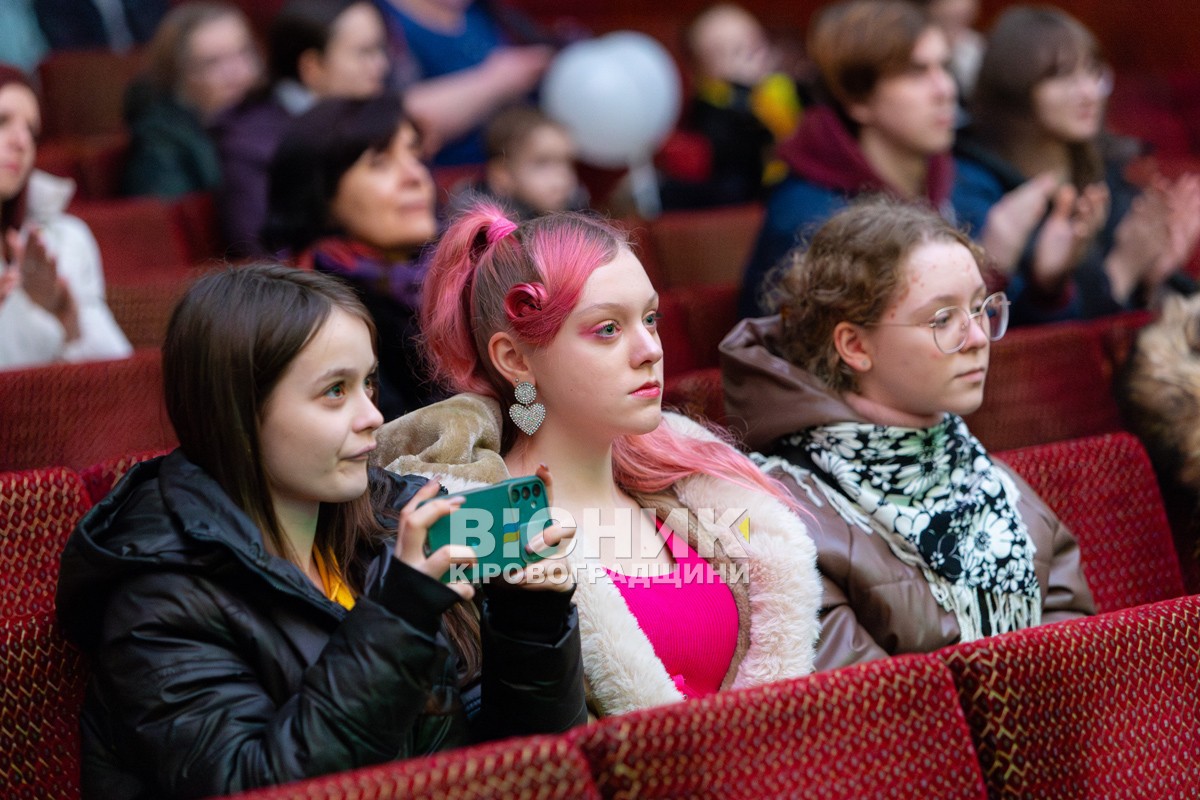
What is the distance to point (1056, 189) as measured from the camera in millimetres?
2227

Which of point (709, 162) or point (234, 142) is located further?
point (709, 162)

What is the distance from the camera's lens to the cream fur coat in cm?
113

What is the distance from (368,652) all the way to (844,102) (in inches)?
60.6

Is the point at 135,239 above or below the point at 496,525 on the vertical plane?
below

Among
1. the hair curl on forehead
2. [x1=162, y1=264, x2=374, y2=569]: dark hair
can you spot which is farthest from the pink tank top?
[x1=162, y1=264, x2=374, y2=569]: dark hair

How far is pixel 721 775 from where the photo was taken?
0.89 m

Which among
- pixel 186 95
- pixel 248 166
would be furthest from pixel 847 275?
pixel 186 95

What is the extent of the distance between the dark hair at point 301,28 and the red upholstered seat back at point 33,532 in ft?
5.21

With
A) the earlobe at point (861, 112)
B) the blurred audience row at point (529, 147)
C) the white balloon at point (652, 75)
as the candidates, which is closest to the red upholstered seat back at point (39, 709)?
the blurred audience row at point (529, 147)

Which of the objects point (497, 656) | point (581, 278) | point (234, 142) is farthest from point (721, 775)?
point (234, 142)

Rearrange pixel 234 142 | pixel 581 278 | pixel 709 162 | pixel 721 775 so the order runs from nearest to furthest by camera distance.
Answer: pixel 721 775 < pixel 581 278 < pixel 234 142 < pixel 709 162

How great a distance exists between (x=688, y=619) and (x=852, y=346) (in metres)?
0.40

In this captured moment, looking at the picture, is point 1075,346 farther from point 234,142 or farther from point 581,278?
point 234,142

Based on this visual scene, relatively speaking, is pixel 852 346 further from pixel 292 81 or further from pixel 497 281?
pixel 292 81
